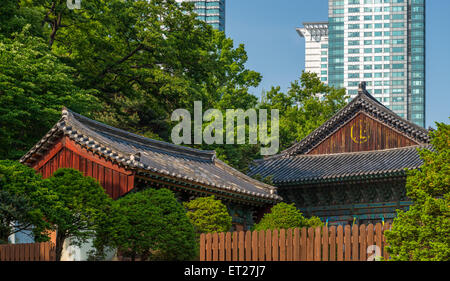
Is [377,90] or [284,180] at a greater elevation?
[377,90]

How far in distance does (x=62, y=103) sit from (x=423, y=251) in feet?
57.0

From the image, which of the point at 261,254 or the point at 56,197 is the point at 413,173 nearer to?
the point at 261,254

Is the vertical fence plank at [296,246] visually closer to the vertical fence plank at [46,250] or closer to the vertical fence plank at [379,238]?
the vertical fence plank at [379,238]

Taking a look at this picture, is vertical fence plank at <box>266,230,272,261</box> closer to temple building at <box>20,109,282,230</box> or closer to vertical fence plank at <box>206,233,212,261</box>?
vertical fence plank at <box>206,233,212,261</box>

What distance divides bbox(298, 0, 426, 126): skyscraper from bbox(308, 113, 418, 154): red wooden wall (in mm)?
119862

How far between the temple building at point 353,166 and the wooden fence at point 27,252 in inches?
686

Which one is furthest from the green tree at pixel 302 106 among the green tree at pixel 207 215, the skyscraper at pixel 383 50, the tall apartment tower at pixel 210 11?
the tall apartment tower at pixel 210 11

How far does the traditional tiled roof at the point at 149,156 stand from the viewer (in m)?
21.0

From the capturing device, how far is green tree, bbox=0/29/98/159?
957 inches

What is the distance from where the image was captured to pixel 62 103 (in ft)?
85.6

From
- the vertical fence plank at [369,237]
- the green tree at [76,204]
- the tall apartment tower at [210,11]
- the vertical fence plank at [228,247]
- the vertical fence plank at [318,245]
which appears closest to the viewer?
the vertical fence plank at [369,237]

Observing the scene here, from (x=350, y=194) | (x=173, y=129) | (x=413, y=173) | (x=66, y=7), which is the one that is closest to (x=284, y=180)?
(x=350, y=194)

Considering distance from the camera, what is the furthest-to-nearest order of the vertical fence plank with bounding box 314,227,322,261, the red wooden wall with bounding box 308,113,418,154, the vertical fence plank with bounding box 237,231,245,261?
the red wooden wall with bounding box 308,113,418,154, the vertical fence plank with bounding box 237,231,245,261, the vertical fence plank with bounding box 314,227,322,261

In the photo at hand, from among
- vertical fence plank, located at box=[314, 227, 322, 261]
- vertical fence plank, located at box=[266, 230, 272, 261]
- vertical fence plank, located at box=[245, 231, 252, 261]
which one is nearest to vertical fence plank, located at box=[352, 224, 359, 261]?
vertical fence plank, located at box=[314, 227, 322, 261]
